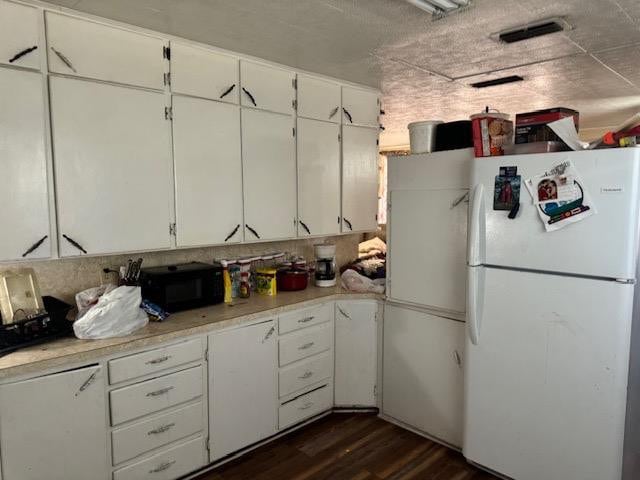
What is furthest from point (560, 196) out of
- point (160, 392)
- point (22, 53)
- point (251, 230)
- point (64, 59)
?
point (22, 53)

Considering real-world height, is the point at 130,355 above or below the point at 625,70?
below

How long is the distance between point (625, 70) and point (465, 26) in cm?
155

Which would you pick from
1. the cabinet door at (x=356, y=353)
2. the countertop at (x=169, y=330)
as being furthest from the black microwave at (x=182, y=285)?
the cabinet door at (x=356, y=353)

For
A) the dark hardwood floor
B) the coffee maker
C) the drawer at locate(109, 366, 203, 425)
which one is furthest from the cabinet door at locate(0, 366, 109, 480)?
the coffee maker

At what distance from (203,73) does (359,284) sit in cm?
171

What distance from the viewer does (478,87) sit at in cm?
345

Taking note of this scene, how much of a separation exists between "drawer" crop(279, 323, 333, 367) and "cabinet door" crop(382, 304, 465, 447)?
0.40 metres

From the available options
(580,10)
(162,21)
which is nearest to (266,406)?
(162,21)

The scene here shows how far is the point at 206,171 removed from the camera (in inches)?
103

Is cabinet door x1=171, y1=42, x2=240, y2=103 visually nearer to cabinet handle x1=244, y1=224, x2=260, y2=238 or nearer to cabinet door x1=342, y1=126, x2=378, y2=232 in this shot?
cabinet handle x1=244, y1=224, x2=260, y2=238

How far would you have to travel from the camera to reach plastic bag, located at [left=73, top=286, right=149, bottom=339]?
209cm

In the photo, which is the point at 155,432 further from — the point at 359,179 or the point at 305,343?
the point at 359,179

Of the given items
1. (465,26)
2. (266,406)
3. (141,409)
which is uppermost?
(465,26)

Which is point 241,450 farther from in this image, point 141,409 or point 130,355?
point 130,355
